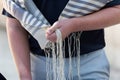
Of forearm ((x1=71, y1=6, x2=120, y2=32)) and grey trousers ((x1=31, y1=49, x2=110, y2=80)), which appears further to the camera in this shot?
grey trousers ((x1=31, y1=49, x2=110, y2=80))

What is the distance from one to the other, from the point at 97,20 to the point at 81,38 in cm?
12

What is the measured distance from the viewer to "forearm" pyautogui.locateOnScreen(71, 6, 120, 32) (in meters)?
1.18

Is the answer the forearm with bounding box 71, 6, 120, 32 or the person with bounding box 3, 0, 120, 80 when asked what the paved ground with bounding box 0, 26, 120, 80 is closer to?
the person with bounding box 3, 0, 120, 80

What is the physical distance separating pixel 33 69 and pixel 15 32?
149mm

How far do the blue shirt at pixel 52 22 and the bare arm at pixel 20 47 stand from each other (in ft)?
0.08

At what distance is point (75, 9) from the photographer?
1189 millimetres

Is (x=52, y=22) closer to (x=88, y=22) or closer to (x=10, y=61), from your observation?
(x=88, y=22)

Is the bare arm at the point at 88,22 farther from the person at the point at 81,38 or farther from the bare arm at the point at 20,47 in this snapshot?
the bare arm at the point at 20,47

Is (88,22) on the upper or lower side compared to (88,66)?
upper

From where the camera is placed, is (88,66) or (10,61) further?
(10,61)

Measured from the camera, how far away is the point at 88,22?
1183mm

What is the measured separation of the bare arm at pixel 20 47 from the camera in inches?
53.4

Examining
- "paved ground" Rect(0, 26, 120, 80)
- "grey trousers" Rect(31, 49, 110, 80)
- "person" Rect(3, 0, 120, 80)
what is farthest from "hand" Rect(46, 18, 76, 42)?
"paved ground" Rect(0, 26, 120, 80)

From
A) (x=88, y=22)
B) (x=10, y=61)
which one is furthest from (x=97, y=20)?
(x=10, y=61)
